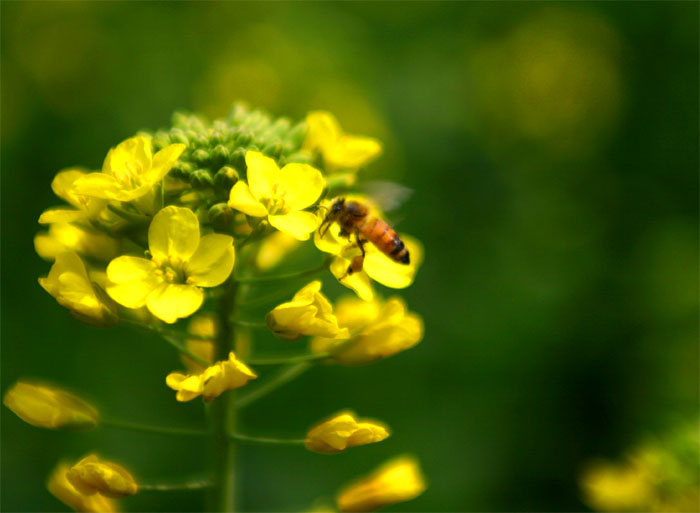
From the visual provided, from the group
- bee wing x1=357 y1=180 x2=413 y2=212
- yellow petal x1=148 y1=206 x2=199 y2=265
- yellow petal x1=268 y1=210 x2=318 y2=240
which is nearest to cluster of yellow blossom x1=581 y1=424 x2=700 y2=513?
bee wing x1=357 y1=180 x2=413 y2=212

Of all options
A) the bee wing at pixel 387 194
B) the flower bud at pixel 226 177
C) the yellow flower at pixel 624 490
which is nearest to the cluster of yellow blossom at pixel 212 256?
the flower bud at pixel 226 177

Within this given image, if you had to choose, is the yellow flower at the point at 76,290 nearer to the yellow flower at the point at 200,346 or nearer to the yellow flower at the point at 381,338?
the yellow flower at the point at 200,346

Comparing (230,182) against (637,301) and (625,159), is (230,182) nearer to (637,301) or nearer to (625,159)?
(637,301)

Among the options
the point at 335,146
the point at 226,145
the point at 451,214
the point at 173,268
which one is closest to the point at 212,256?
the point at 173,268

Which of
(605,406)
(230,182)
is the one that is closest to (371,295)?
(230,182)

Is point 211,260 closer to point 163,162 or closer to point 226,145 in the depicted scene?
point 163,162
